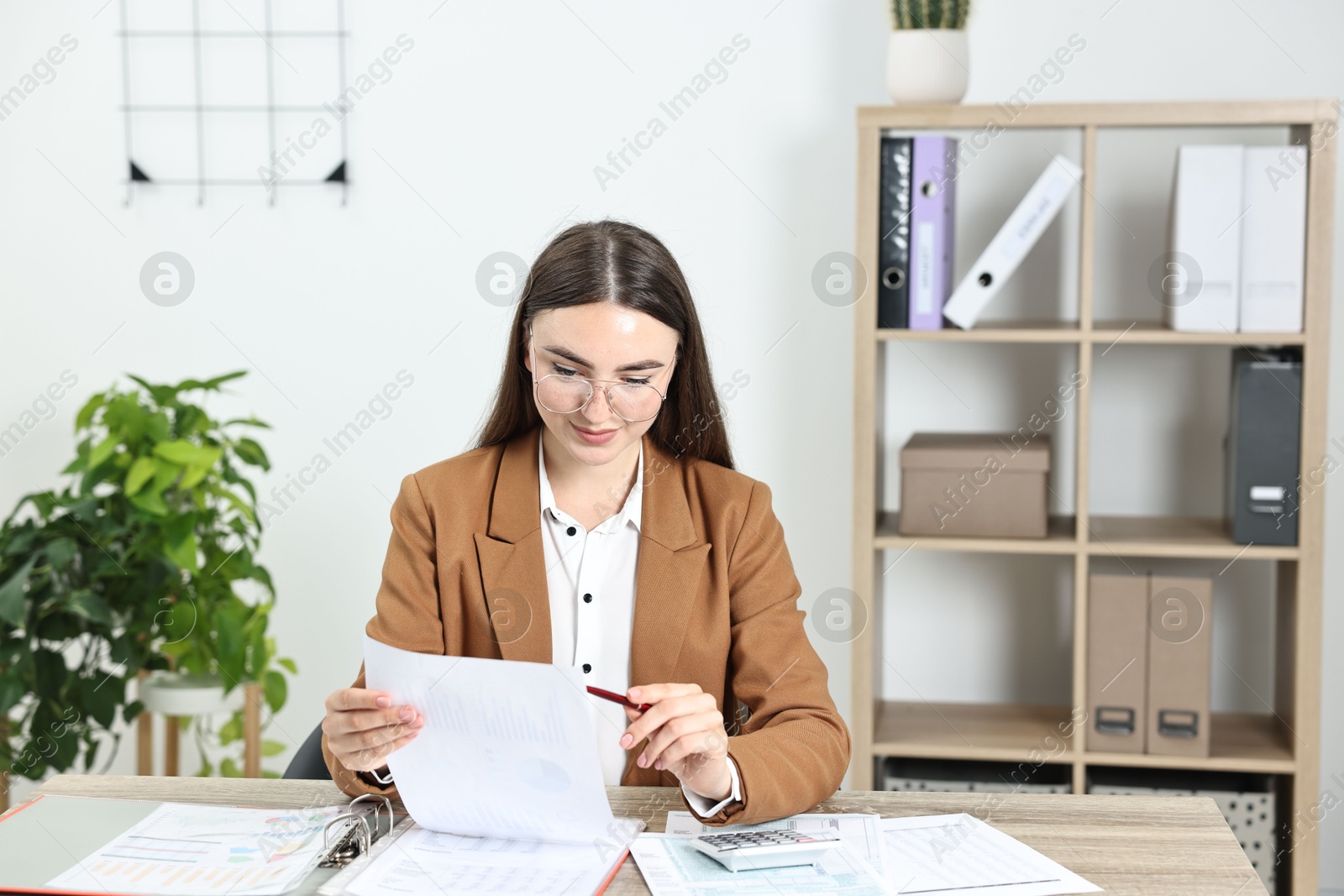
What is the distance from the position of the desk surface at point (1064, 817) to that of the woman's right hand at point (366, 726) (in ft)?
0.41

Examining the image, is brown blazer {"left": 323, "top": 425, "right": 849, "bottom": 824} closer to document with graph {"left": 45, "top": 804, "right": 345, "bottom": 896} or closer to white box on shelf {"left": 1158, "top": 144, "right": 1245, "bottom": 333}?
document with graph {"left": 45, "top": 804, "right": 345, "bottom": 896}

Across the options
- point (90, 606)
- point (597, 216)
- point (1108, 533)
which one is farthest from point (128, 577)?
point (1108, 533)

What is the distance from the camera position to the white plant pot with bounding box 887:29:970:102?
91.6 inches

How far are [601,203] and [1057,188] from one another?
0.98 metres

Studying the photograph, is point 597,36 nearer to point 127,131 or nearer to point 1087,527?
point 127,131

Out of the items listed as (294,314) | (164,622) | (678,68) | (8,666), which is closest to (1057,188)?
(678,68)

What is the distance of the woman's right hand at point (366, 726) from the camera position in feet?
3.95

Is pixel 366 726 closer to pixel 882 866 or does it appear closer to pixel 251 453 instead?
pixel 882 866

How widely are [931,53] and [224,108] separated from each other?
158cm

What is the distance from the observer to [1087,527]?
7.78 ft

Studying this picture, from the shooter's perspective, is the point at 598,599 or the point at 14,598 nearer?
the point at 598,599

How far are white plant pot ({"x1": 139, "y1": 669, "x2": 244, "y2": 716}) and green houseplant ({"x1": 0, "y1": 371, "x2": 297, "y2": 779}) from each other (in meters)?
0.02

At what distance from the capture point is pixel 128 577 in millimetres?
2492

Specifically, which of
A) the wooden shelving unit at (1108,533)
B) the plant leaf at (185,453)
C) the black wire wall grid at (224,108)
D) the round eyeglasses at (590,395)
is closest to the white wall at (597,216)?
the black wire wall grid at (224,108)
